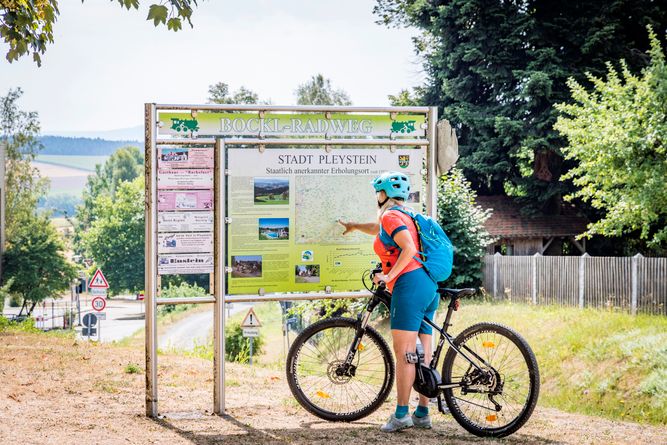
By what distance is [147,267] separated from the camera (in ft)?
26.3

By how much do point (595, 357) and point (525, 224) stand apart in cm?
1893

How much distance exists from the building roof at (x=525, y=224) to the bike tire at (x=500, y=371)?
30.3 meters

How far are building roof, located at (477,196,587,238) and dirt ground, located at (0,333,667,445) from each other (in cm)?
2770

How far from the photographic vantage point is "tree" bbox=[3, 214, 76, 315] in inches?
2618

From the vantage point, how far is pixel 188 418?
7949 millimetres

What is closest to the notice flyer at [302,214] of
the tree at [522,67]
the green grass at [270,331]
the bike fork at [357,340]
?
the bike fork at [357,340]

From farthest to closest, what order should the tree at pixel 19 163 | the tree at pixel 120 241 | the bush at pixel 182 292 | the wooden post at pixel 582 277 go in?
the tree at pixel 120 241 < the tree at pixel 19 163 < the wooden post at pixel 582 277 < the bush at pixel 182 292

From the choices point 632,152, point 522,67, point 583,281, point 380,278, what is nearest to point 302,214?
point 380,278

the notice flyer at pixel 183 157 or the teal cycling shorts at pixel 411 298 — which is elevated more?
the notice flyer at pixel 183 157

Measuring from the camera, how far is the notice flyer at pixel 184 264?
26.2ft

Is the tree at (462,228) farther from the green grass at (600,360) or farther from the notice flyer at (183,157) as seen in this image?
the notice flyer at (183,157)

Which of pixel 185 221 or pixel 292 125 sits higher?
pixel 292 125

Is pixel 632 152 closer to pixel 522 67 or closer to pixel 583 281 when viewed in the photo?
pixel 583 281

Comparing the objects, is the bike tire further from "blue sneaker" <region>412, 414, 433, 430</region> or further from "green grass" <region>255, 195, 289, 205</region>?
"green grass" <region>255, 195, 289, 205</region>
